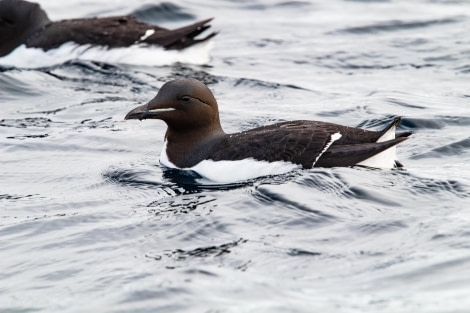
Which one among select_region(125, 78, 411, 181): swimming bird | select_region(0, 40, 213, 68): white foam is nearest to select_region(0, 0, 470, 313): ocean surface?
select_region(0, 40, 213, 68): white foam

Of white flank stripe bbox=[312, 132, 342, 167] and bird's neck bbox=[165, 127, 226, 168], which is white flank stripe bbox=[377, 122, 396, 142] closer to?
white flank stripe bbox=[312, 132, 342, 167]

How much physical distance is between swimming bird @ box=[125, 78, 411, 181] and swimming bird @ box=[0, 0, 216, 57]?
192 inches

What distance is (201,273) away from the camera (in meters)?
6.62

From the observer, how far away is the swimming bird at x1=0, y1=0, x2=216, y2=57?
1412cm

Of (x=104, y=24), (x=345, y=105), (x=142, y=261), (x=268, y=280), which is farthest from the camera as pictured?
(x=104, y=24)

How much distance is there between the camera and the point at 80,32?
556 inches

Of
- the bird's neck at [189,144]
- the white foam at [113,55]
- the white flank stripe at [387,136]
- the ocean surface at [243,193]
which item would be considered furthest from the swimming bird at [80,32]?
the white flank stripe at [387,136]

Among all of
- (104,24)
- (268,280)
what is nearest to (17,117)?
(104,24)

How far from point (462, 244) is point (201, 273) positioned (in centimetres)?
174

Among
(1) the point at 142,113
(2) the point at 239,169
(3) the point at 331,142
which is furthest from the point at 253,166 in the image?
(1) the point at 142,113

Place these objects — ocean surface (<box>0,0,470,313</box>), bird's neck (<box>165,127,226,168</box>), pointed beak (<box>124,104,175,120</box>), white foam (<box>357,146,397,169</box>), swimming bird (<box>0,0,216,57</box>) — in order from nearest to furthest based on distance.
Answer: ocean surface (<box>0,0,470,313</box>), white foam (<box>357,146,397,169</box>), pointed beak (<box>124,104,175,120</box>), bird's neck (<box>165,127,226,168</box>), swimming bird (<box>0,0,216,57</box>)

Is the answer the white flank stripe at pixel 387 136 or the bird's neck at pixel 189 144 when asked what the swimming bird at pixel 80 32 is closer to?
the bird's neck at pixel 189 144

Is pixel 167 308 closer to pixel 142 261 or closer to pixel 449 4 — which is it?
pixel 142 261

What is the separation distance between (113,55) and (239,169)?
579 cm
